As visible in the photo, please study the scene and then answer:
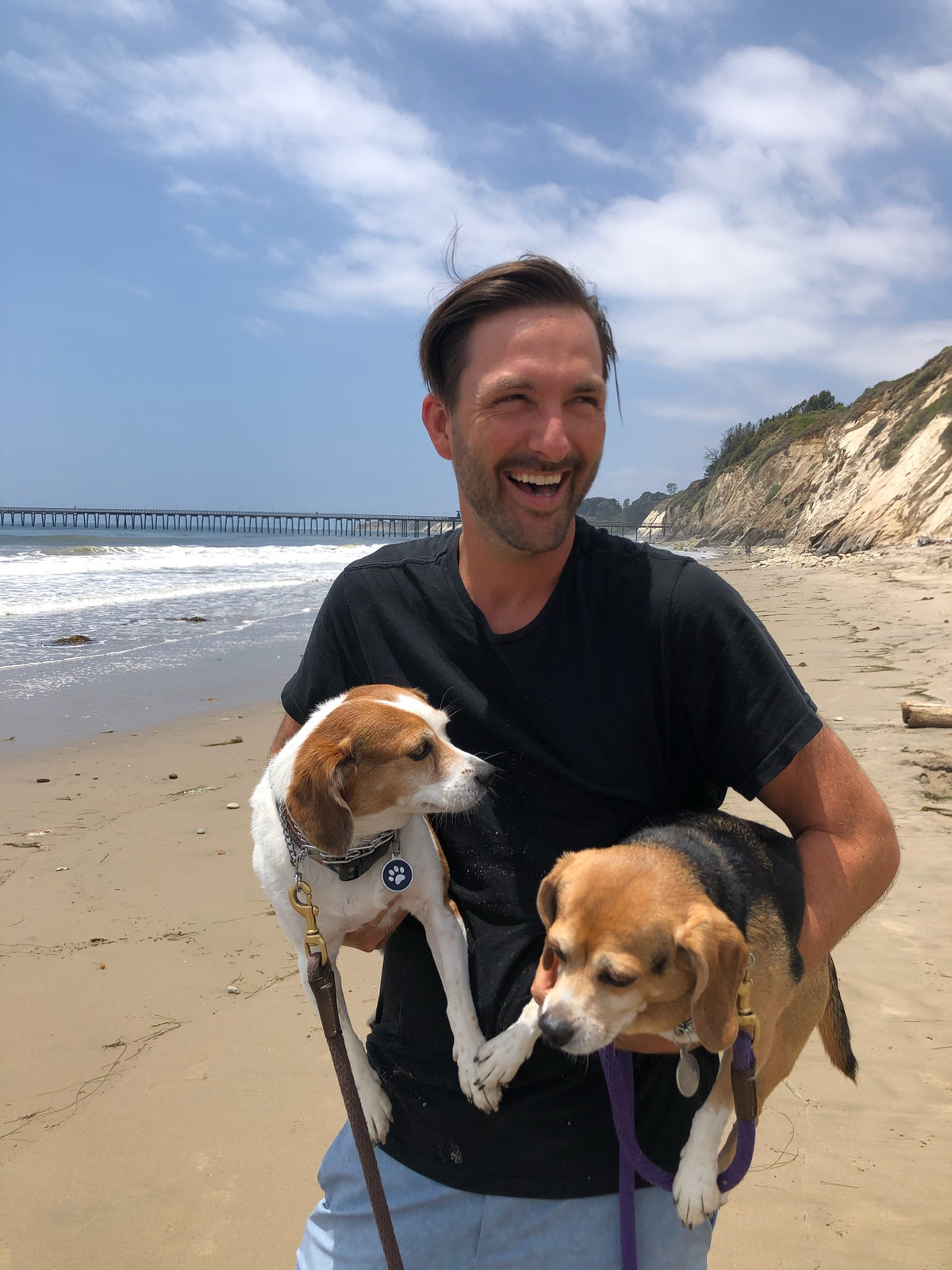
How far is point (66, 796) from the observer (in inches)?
271

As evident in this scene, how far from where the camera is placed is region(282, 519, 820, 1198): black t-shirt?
1.93 m

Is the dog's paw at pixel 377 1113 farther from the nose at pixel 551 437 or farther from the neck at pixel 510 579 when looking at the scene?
the nose at pixel 551 437

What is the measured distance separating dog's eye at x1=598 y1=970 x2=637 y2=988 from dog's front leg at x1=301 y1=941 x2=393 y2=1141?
0.63m

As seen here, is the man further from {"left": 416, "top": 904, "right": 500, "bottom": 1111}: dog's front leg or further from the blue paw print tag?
the blue paw print tag

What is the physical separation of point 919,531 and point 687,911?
28.1m

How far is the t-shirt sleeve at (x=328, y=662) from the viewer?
2533 mm

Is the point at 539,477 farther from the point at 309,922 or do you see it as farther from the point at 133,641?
the point at 133,641

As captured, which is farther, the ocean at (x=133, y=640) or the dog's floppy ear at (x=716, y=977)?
the ocean at (x=133, y=640)

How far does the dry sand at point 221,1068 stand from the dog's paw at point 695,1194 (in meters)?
1.05

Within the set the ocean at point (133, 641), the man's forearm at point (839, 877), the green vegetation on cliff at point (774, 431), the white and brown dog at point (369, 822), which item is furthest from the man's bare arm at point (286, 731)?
the green vegetation on cliff at point (774, 431)

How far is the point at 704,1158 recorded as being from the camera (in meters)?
2.04

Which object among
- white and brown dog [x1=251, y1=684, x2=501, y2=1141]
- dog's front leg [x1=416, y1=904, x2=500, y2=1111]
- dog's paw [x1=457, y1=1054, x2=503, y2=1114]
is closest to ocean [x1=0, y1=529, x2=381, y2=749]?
white and brown dog [x1=251, y1=684, x2=501, y2=1141]

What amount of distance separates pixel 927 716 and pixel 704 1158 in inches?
238

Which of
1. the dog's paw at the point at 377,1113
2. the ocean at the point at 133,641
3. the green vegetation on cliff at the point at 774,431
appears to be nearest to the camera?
the dog's paw at the point at 377,1113
